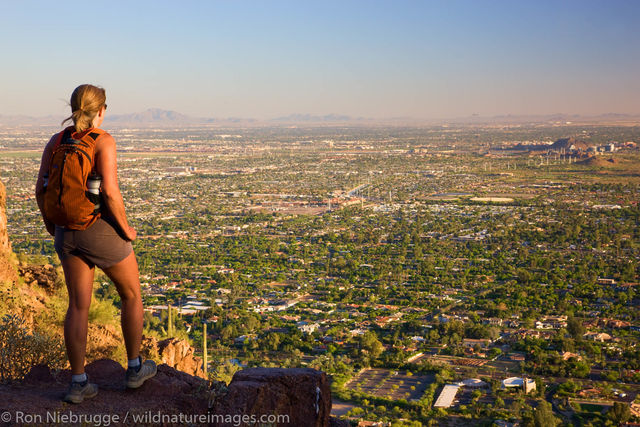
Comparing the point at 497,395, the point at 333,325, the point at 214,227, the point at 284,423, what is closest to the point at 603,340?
the point at 497,395

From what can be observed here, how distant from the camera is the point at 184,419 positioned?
3.48 meters

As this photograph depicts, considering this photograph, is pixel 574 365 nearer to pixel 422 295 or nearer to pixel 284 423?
pixel 422 295

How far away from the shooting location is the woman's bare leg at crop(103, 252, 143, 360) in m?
3.49

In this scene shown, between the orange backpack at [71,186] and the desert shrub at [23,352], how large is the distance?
4.79 feet

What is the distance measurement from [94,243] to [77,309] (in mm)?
415

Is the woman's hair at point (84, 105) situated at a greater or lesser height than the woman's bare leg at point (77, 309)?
greater

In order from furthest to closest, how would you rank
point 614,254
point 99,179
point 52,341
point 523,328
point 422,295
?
point 614,254, point 422,295, point 523,328, point 52,341, point 99,179

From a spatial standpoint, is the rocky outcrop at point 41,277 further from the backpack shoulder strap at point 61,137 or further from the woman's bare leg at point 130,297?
the backpack shoulder strap at point 61,137

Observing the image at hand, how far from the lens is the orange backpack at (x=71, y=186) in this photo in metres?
3.22

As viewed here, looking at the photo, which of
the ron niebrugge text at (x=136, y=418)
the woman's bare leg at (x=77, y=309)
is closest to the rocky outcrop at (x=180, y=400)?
the ron niebrugge text at (x=136, y=418)

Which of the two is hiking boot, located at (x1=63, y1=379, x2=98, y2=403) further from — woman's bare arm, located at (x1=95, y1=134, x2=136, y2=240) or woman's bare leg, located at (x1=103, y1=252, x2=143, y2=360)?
woman's bare arm, located at (x1=95, y1=134, x2=136, y2=240)

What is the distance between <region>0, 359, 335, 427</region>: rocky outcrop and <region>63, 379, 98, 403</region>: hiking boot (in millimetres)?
35

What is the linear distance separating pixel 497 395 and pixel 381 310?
925 centimetres

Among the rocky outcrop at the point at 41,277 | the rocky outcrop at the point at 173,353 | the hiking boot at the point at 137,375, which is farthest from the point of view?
the rocky outcrop at the point at 41,277
